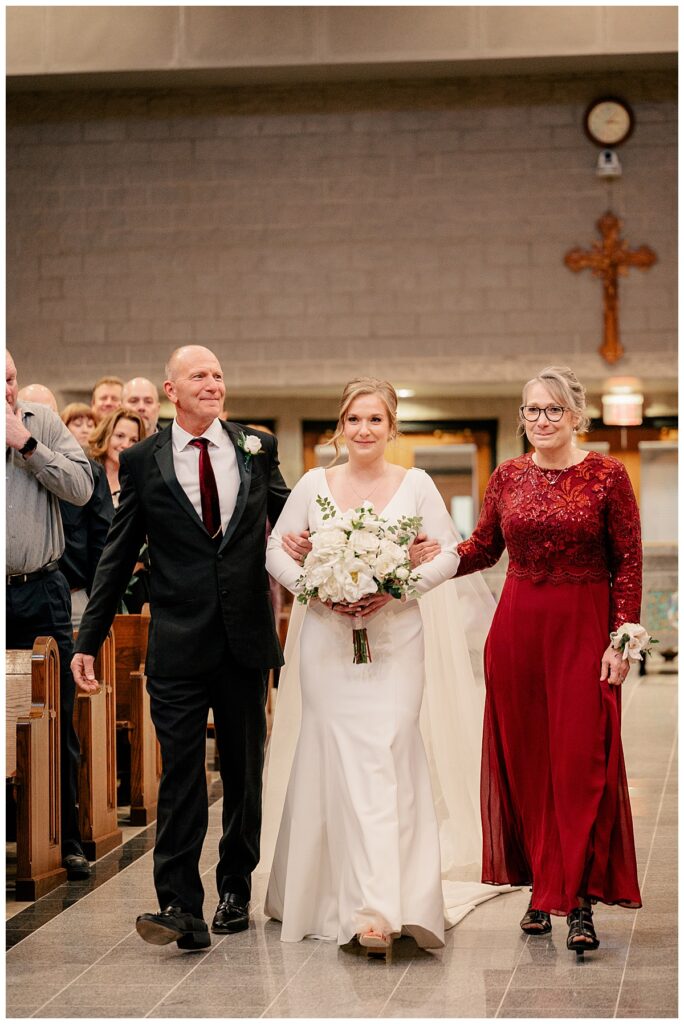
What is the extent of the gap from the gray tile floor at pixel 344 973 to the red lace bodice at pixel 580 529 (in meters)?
0.55

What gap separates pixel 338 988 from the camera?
12.8 ft

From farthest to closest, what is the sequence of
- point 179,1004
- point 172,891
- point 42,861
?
point 42,861
point 172,891
point 179,1004

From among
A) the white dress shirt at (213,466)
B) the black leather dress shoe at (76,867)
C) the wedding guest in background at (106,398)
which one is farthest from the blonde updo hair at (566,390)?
the wedding guest in background at (106,398)

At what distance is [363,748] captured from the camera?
4.34 m

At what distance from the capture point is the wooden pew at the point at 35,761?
519 centimetres

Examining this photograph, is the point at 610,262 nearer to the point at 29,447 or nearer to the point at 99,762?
the point at 99,762

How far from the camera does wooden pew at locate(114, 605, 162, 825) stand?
6586 millimetres

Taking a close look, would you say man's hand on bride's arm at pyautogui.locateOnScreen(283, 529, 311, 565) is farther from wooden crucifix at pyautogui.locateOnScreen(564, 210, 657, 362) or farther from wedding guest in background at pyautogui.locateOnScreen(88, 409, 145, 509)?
wooden crucifix at pyautogui.locateOnScreen(564, 210, 657, 362)

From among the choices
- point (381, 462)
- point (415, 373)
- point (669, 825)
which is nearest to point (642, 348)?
point (415, 373)

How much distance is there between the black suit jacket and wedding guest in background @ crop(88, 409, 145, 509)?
264cm

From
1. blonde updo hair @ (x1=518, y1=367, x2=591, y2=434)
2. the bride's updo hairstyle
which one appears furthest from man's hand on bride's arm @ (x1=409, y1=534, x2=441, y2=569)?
blonde updo hair @ (x1=518, y1=367, x2=591, y2=434)

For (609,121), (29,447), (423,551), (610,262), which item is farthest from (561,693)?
(609,121)

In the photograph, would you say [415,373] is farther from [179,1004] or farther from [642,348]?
[179,1004]

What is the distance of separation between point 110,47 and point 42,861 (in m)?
9.49
